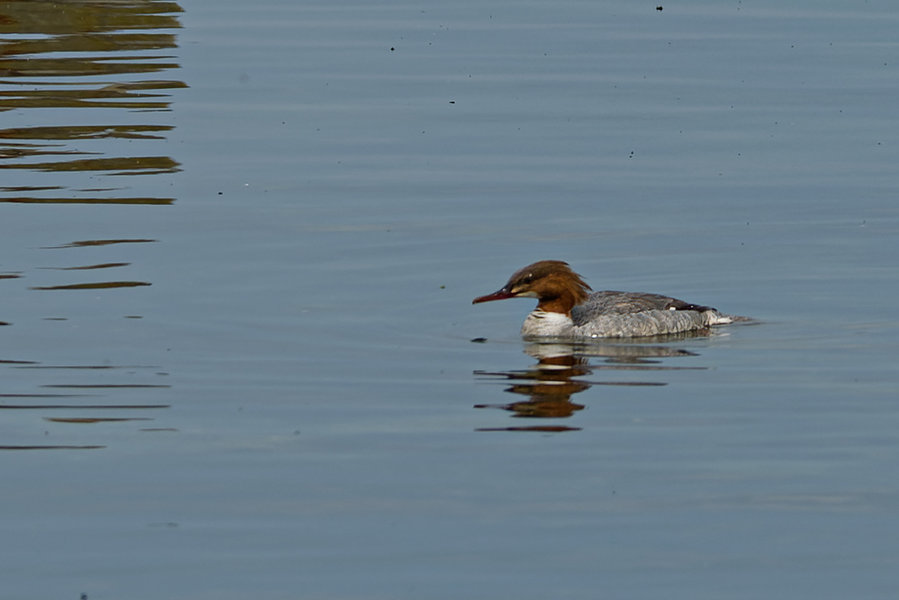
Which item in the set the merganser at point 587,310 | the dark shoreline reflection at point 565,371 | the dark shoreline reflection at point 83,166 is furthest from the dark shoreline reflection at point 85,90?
the dark shoreline reflection at point 565,371

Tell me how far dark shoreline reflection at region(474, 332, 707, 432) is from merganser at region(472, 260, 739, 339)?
5.3 inches

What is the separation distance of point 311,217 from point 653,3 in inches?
484

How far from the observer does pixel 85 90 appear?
72.2 ft

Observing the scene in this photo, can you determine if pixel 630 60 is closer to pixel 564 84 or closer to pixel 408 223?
pixel 564 84

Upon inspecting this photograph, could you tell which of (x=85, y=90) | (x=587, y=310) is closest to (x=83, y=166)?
(x=85, y=90)

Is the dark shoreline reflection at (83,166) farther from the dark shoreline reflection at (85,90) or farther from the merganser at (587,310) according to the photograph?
the merganser at (587,310)

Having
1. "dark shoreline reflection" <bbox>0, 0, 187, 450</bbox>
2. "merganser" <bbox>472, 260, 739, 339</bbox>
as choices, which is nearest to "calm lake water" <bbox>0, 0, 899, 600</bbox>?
"dark shoreline reflection" <bbox>0, 0, 187, 450</bbox>

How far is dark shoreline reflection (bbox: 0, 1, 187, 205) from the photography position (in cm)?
1825

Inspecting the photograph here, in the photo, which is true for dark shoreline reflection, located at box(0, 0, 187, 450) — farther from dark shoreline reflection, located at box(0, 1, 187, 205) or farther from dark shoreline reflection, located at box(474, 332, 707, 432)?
dark shoreline reflection, located at box(474, 332, 707, 432)

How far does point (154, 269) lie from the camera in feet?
48.2

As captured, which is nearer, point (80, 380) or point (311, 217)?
point (80, 380)

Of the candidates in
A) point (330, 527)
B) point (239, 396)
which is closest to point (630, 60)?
point (239, 396)

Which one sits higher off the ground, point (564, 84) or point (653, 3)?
point (653, 3)

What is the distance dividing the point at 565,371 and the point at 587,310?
164 centimetres
